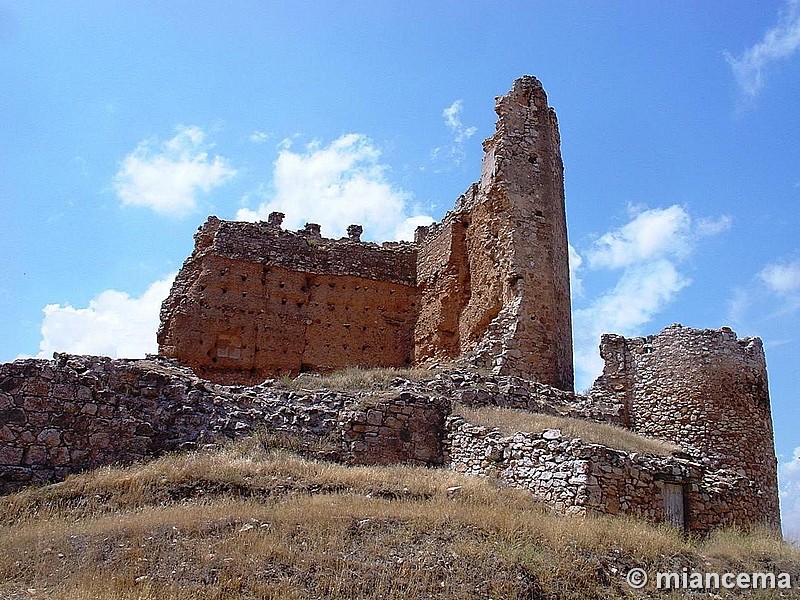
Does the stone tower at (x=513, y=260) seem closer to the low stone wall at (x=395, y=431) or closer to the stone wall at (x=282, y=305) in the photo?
the stone wall at (x=282, y=305)

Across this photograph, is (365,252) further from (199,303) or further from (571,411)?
(571,411)

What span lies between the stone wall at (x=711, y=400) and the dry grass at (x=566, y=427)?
72 cm

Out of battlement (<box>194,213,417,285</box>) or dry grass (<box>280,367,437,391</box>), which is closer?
dry grass (<box>280,367,437,391</box>)

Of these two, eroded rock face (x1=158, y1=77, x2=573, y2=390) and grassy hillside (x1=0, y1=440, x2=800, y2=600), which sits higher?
eroded rock face (x1=158, y1=77, x2=573, y2=390)

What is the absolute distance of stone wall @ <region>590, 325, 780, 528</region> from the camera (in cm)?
1431

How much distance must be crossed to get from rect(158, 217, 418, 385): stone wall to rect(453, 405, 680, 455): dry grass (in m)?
7.70

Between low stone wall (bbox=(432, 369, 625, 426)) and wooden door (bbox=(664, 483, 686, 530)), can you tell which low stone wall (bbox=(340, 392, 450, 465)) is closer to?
low stone wall (bbox=(432, 369, 625, 426))

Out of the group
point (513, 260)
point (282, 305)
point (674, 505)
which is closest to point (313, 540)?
point (674, 505)

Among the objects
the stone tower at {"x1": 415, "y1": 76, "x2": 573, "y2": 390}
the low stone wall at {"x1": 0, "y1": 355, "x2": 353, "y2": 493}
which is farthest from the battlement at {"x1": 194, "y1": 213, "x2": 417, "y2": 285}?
the low stone wall at {"x1": 0, "y1": 355, "x2": 353, "y2": 493}

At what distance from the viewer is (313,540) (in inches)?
323

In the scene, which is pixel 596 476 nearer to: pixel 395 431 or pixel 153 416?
pixel 395 431

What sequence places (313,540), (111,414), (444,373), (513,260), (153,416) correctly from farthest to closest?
(513,260)
(444,373)
(153,416)
(111,414)
(313,540)

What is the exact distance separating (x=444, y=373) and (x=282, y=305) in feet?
23.3

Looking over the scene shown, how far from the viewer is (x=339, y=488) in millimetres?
10555
